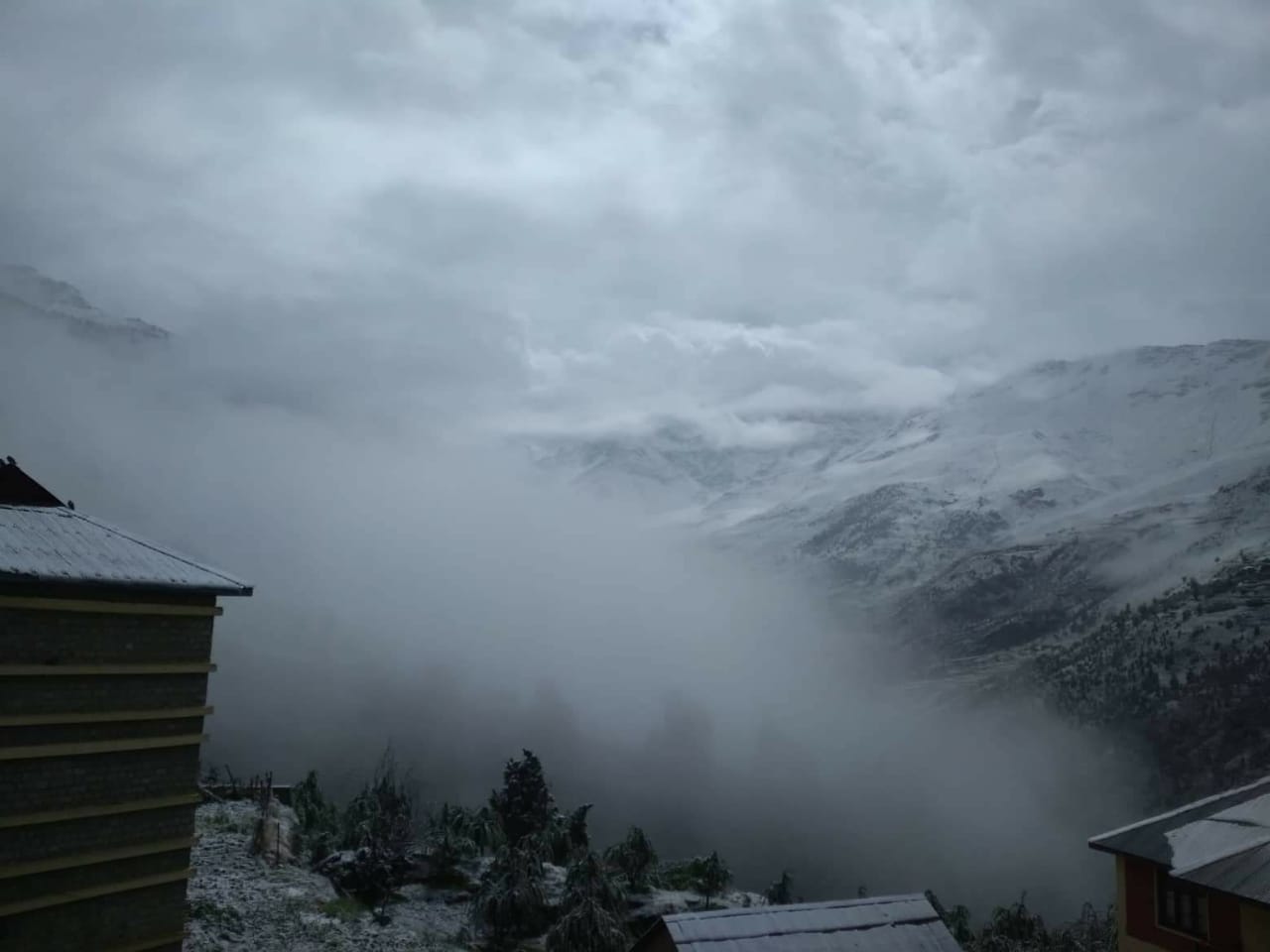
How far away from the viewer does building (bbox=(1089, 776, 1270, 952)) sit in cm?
1836

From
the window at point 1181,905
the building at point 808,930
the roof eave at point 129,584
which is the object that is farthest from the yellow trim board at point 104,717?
the window at point 1181,905

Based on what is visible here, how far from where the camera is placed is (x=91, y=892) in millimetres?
15438

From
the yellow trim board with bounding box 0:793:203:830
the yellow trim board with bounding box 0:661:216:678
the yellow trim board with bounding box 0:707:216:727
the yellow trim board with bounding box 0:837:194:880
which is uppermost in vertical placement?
the yellow trim board with bounding box 0:661:216:678

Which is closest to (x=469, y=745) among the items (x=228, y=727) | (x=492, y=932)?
(x=228, y=727)

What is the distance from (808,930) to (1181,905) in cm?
842

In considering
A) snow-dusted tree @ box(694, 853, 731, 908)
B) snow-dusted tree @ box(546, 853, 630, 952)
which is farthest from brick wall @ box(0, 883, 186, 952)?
snow-dusted tree @ box(694, 853, 731, 908)

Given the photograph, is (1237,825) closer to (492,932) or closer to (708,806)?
(492,932)

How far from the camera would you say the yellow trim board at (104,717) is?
14606 millimetres

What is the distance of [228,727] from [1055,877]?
408 ft

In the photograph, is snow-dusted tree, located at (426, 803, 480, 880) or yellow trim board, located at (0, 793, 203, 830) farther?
snow-dusted tree, located at (426, 803, 480, 880)

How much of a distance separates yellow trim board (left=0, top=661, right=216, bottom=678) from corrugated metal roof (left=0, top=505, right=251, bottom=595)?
140 cm

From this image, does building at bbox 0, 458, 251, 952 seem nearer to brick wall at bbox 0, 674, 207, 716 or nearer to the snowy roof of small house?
brick wall at bbox 0, 674, 207, 716

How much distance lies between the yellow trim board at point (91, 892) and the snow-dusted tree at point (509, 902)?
27.4 meters

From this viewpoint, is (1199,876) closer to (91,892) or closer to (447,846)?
(91,892)
